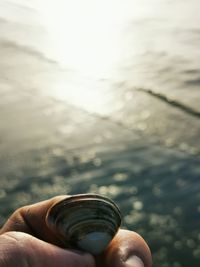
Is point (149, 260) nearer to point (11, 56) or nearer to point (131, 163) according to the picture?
point (131, 163)

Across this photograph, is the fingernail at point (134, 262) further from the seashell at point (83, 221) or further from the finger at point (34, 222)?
the finger at point (34, 222)

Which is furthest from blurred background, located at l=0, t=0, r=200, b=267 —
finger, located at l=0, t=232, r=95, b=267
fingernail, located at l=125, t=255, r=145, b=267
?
finger, located at l=0, t=232, r=95, b=267

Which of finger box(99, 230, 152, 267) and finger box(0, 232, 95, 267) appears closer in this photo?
finger box(0, 232, 95, 267)

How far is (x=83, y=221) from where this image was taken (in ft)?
8.32

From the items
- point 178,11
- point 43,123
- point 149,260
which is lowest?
point 178,11

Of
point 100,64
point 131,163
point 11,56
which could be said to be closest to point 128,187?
point 131,163

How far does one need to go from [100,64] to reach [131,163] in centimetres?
315

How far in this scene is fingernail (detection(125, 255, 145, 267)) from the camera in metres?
2.32

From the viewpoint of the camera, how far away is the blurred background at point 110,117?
15.2 ft

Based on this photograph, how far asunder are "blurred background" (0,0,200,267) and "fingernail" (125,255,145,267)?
5.62ft

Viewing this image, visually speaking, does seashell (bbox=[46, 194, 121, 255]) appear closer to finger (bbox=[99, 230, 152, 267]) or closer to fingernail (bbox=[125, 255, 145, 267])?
finger (bbox=[99, 230, 152, 267])

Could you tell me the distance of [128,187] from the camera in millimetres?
4828

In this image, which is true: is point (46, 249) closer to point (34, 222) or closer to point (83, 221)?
point (83, 221)

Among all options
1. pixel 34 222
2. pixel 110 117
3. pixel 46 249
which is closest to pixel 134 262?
pixel 46 249
